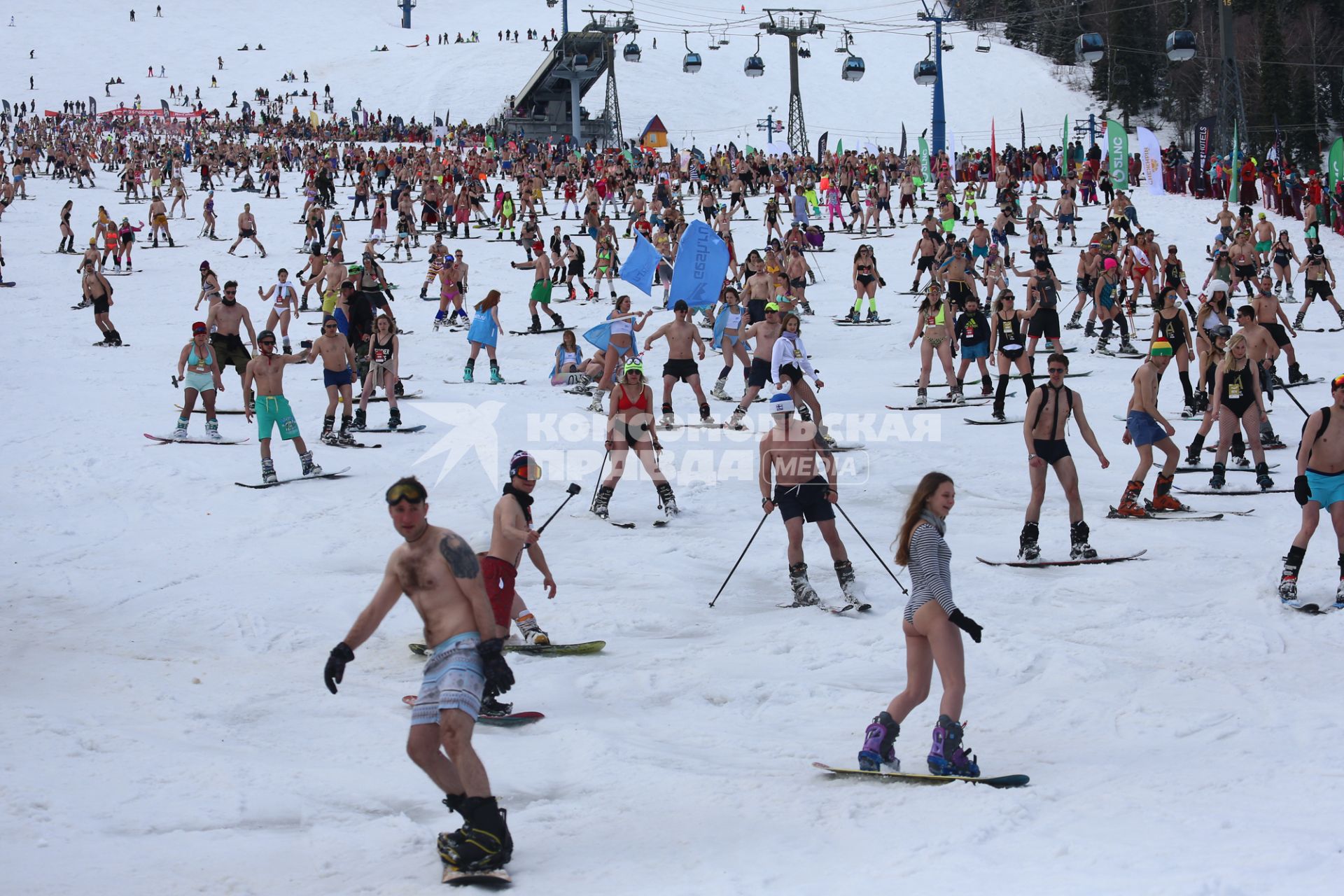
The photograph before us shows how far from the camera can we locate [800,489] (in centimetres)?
881

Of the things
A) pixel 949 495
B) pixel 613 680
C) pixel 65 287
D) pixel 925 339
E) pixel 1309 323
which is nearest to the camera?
pixel 949 495

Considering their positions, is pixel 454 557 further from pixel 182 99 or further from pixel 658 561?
pixel 182 99

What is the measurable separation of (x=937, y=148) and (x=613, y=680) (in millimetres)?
37131

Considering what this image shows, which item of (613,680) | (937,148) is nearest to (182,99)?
(937,148)

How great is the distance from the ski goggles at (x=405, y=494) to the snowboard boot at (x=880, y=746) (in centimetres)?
240

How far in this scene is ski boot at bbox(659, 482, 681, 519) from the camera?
11367mm

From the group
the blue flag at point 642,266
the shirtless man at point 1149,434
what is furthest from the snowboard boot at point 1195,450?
the blue flag at point 642,266

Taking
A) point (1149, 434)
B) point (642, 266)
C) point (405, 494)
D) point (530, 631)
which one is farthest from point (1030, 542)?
point (642, 266)

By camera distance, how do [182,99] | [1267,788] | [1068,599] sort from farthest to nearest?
[182,99] < [1068,599] < [1267,788]

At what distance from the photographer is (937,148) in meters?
41.6

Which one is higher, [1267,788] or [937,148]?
[937,148]

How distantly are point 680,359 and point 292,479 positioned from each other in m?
4.73

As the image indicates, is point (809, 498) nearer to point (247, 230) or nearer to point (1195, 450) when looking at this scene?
point (1195, 450)

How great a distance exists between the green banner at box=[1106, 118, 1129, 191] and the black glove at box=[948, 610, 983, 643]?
28.5 meters
